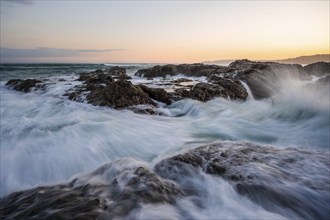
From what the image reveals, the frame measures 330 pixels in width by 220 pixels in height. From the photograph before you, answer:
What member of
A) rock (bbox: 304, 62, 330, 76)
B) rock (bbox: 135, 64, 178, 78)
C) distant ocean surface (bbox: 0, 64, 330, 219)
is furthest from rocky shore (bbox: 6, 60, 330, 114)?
rock (bbox: 304, 62, 330, 76)

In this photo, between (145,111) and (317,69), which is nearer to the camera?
(145,111)

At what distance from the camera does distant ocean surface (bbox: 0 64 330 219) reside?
3.33 metres

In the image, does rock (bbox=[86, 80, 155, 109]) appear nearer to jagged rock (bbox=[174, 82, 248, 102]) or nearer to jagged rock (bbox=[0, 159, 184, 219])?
jagged rock (bbox=[174, 82, 248, 102])

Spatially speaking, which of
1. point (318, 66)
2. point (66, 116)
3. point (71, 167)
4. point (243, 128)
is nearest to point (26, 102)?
point (66, 116)

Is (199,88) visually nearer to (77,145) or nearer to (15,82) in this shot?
(77,145)

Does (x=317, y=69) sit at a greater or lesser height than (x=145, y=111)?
greater

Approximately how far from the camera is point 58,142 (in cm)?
555

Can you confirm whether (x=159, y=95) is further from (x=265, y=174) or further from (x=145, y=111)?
(x=265, y=174)

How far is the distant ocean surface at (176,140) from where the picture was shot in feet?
10.9

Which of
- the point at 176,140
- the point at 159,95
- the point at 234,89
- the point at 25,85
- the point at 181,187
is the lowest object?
the point at 181,187

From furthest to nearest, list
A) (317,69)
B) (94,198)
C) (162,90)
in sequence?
A: (317,69) → (162,90) → (94,198)

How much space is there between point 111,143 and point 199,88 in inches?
184

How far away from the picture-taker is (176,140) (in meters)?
5.79

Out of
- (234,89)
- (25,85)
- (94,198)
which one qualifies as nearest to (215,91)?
(234,89)
